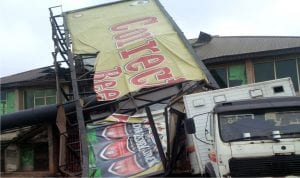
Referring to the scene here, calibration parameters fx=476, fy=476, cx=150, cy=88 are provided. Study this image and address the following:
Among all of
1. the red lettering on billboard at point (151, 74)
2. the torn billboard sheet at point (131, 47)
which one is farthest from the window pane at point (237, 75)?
the red lettering on billboard at point (151, 74)

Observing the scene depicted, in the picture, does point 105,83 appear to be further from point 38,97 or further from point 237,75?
point 38,97

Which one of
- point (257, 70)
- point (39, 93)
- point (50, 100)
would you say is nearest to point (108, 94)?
point (257, 70)

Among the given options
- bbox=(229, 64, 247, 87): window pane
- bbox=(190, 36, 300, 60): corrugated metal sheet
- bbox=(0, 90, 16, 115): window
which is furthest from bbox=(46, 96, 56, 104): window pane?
bbox=(229, 64, 247, 87): window pane

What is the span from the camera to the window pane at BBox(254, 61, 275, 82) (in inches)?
1059

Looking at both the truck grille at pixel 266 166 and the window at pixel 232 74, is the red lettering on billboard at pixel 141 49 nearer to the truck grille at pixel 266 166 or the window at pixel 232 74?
the window at pixel 232 74

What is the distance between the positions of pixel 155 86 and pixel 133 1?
785 centimetres

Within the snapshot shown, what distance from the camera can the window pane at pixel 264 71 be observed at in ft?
88.3

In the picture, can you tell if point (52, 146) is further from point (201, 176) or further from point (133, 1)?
point (201, 176)

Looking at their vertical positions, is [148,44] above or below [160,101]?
above

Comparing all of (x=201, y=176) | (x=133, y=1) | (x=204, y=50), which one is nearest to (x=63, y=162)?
(x=201, y=176)

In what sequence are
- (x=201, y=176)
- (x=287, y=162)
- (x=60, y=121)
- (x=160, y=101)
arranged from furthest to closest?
(x=60, y=121), (x=160, y=101), (x=201, y=176), (x=287, y=162)

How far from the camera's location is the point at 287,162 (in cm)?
888

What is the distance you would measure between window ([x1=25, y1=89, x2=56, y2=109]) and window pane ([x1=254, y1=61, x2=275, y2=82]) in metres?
12.6

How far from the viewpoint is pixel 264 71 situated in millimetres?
27016
